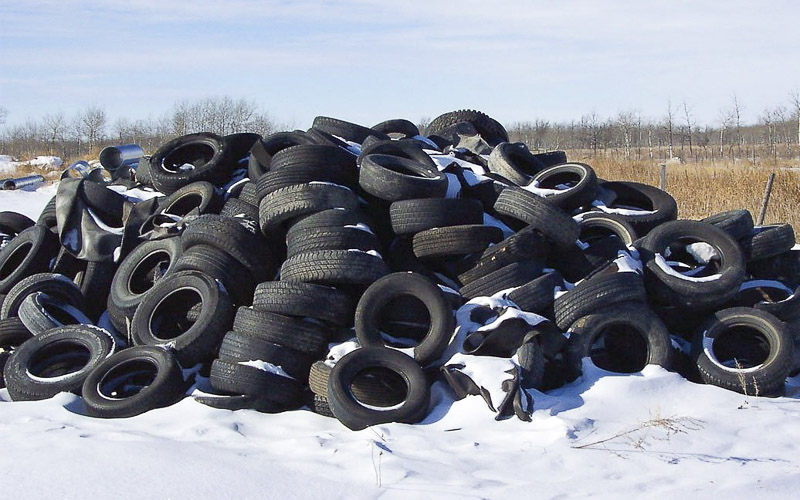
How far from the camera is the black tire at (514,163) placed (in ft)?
35.0

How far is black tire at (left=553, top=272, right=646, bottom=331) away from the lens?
735cm

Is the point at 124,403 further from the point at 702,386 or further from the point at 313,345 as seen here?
the point at 702,386

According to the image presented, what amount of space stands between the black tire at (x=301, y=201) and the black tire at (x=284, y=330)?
1.36 meters

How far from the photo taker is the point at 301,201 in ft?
26.9

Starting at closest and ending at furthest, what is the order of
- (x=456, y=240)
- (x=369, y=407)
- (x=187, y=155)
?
(x=369, y=407) → (x=456, y=240) → (x=187, y=155)

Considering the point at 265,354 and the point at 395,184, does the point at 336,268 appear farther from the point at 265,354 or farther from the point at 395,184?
the point at 395,184

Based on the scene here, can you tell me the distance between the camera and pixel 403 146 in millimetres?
10109

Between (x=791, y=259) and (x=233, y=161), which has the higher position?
(x=233, y=161)

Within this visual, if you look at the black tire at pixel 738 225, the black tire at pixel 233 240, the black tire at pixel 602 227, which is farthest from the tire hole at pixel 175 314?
the black tire at pixel 738 225

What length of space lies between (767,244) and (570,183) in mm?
2686

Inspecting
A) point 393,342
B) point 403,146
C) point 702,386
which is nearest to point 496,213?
point 403,146

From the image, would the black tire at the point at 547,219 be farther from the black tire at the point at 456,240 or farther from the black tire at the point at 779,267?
the black tire at the point at 779,267

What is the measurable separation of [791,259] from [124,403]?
24.6 feet

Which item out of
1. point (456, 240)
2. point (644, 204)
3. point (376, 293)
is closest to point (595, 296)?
point (456, 240)
